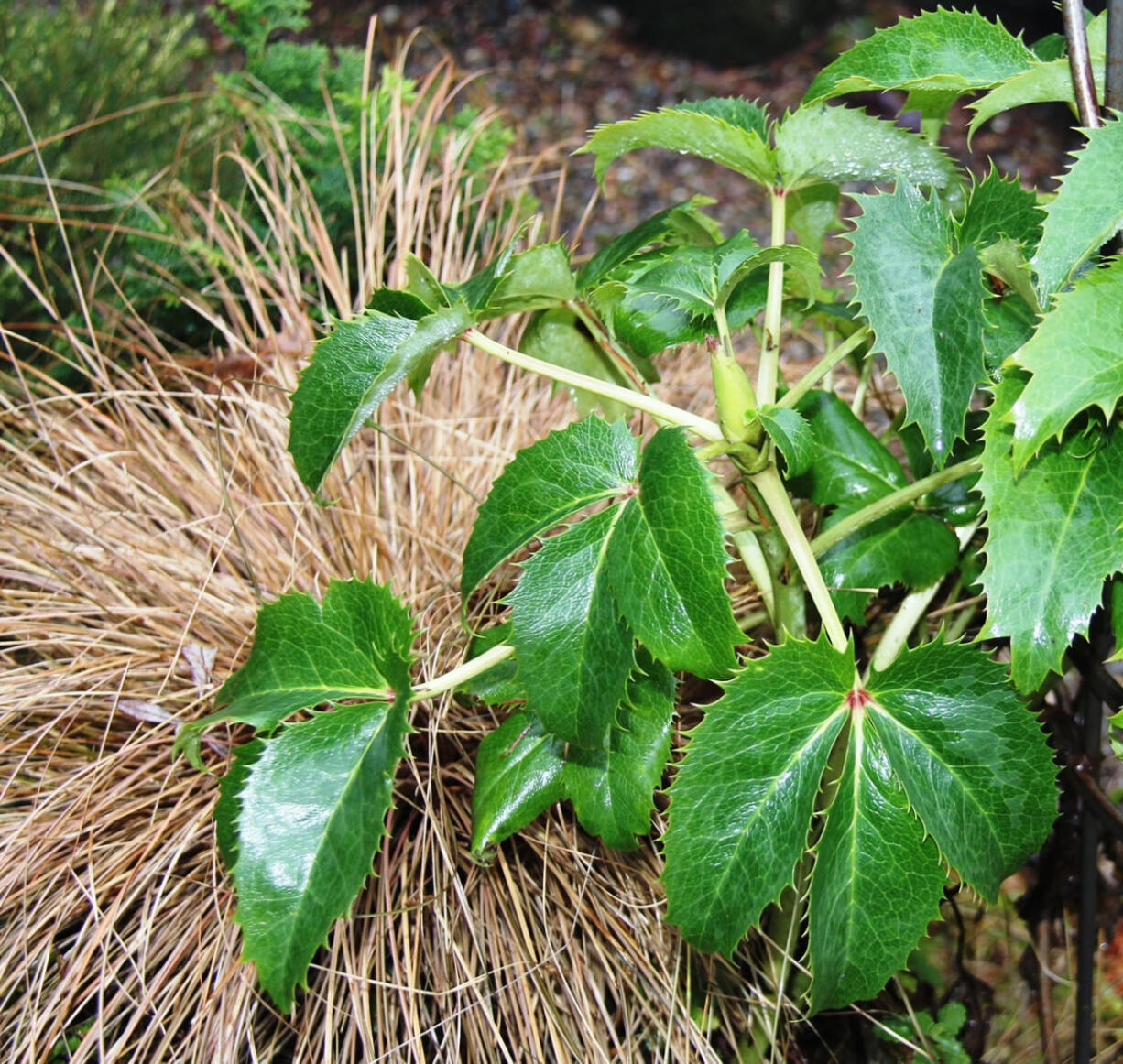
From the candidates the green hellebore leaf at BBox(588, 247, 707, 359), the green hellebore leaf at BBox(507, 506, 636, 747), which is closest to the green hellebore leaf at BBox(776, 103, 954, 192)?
the green hellebore leaf at BBox(588, 247, 707, 359)

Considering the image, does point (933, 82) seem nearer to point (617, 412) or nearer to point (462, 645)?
point (617, 412)

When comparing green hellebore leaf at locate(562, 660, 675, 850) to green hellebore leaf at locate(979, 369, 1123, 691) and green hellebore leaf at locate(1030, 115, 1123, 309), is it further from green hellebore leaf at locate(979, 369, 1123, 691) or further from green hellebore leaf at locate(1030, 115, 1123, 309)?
green hellebore leaf at locate(1030, 115, 1123, 309)

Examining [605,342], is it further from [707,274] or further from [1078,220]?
[1078,220]

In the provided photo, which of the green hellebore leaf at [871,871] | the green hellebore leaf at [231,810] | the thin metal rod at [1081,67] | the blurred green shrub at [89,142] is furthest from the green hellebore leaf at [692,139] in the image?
the blurred green shrub at [89,142]

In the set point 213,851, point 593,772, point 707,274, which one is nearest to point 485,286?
point 707,274

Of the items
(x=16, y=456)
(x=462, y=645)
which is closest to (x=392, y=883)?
(x=462, y=645)

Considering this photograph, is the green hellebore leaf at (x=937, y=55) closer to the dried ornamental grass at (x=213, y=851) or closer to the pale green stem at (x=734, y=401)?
the pale green stem at (x=734, y=401)
